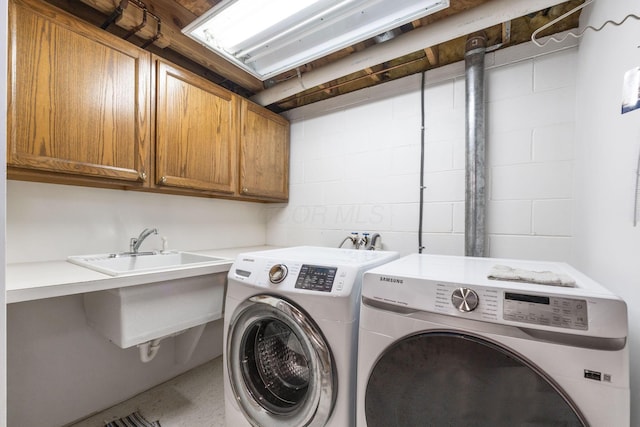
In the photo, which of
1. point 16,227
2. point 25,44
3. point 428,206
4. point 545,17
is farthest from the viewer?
point 428,206

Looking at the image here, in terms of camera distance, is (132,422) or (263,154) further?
(263,154)

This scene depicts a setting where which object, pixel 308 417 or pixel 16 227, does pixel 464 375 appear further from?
pixel 16 227

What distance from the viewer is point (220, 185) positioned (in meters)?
1.98

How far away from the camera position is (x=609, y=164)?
41.1 inches

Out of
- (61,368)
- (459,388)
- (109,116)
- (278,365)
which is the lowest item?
(61,368)

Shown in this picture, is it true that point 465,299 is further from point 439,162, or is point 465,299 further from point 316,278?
point 439,162

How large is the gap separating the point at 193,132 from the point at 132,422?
1.76m

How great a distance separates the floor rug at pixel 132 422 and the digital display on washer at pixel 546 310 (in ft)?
6.16

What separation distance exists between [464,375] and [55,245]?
205 centimetres

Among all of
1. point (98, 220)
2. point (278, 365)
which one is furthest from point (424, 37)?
point (98, 220)

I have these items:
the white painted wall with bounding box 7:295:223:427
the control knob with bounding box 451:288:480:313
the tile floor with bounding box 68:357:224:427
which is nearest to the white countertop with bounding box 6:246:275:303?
the white painted wall with bounding box 7:295:223:427

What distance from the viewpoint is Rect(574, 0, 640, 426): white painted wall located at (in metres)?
0.85

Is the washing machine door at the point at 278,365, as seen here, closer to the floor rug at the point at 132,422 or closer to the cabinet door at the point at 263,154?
the floor rug at the point at 132,422

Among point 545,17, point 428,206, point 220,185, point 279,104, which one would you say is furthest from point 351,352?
point 279,104
